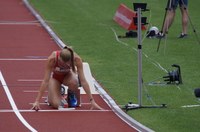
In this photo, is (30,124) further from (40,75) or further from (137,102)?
(40,75)

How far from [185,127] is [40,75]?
6509 mm

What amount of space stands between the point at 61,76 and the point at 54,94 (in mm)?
399

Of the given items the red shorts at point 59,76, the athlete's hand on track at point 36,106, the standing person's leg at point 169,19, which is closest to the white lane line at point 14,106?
the athlete's hand on track at point 36,106

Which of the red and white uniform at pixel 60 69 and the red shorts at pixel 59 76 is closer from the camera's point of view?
the red and white uniform at pixel 60 69

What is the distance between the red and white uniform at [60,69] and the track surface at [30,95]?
661mm

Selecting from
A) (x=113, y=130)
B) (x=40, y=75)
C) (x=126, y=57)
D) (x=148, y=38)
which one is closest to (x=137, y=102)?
(x=113, y=130)

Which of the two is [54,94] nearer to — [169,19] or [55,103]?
[55,103]

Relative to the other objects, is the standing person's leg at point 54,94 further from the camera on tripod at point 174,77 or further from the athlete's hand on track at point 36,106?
the camera on tripod at point 174,77

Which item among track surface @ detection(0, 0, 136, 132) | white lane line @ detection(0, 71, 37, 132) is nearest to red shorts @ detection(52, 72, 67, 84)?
track surface @ detection(0, 0, 136, 132)

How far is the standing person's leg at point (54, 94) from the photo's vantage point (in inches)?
674

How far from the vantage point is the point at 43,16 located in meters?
33.3

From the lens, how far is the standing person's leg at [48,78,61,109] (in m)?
17.1

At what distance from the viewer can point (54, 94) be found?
675 inches

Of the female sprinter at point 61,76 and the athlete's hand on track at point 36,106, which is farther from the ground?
the female sprinter at point 61,76
